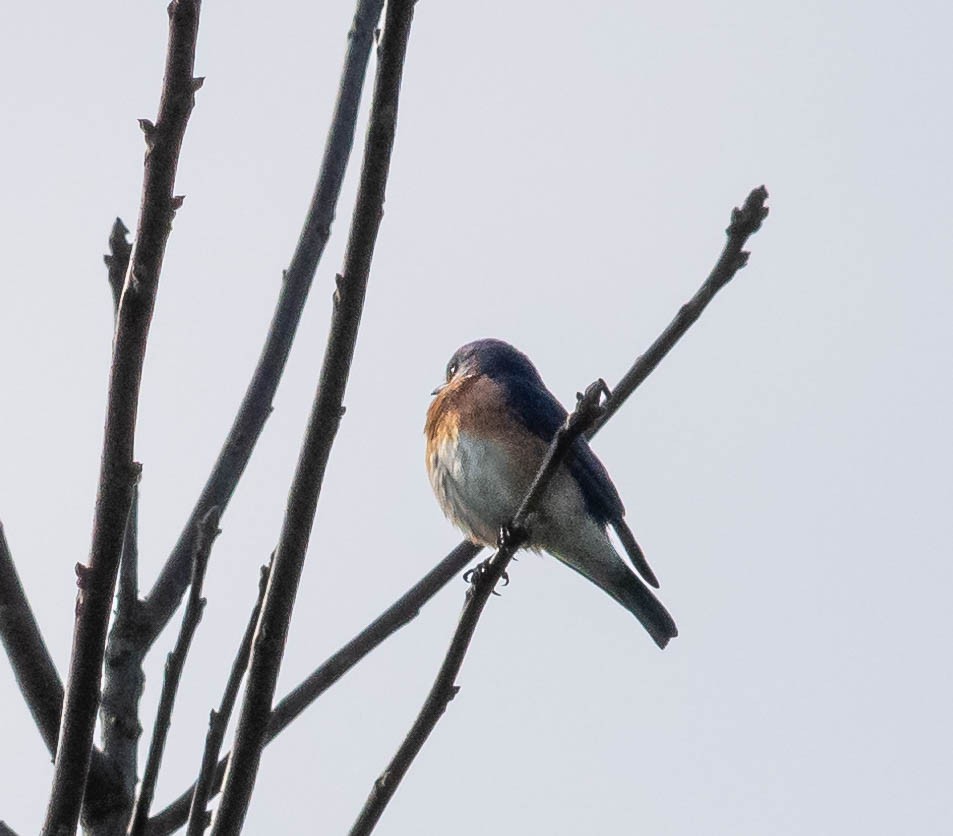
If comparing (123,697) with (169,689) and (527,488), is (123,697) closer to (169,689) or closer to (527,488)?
(169,689)

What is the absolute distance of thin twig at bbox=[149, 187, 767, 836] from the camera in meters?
2.83

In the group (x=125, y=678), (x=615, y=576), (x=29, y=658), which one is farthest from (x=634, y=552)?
(x=29, y=658)

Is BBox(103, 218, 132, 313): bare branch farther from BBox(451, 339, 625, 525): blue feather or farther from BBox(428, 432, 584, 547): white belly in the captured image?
BBox(428, 432, 584, 547): white belly

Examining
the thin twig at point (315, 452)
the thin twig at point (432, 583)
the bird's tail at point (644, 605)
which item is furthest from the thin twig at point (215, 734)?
the bird's tail at point (644, 605)

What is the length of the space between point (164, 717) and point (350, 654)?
3.11 ft

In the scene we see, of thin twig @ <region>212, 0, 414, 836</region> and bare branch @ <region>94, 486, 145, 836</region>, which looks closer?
thin twig @ <region>212, 0, 414, 836</region>

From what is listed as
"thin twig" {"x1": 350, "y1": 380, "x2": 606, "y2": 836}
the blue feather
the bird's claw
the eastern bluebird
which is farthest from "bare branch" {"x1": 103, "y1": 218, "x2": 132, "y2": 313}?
the eastern bluebird

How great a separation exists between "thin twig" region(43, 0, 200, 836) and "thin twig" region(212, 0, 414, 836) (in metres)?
0.26

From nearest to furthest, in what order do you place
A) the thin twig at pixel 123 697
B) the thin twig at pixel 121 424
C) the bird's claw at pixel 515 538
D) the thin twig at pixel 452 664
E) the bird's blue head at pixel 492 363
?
the thin twig at pixel 121 424, the thin twig at pixel 452 664, the thin twig at pixel 123 697, the bird's claw at pixel 515 538, the bird's blue head at pixel 492 363

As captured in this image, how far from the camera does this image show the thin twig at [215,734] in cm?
236

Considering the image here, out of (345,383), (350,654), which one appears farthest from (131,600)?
(345,383)

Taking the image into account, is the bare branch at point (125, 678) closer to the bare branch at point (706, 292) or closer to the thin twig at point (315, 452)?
the thin twig at point (315, 452)

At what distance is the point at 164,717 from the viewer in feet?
7.56

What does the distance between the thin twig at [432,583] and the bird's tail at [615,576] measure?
2992 millimetres
